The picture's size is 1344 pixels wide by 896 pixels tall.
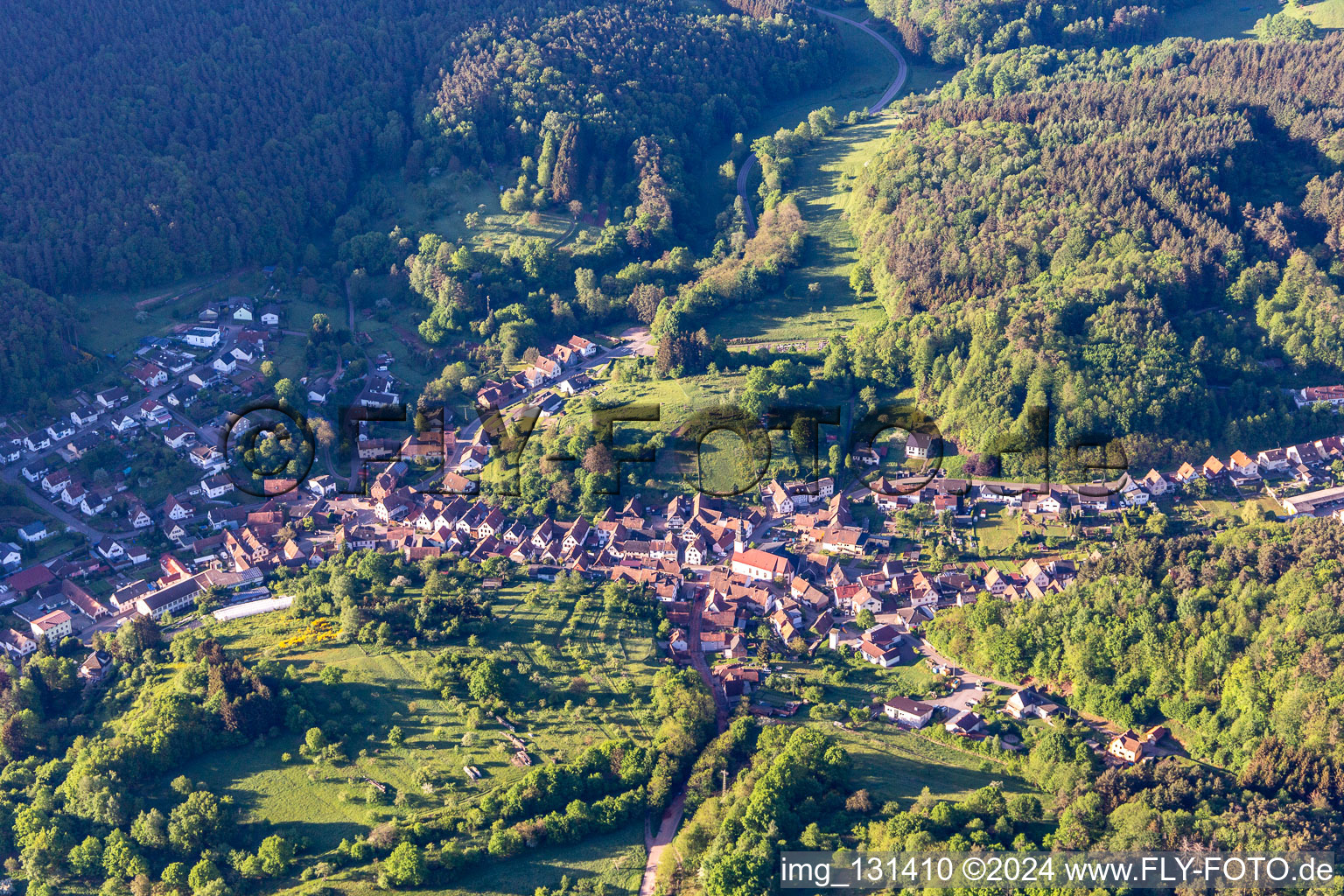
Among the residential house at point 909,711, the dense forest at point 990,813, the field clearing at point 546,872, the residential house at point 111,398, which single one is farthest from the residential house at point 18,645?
the residential house at point 909,711

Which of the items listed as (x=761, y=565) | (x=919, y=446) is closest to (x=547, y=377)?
(x=761, y=565)

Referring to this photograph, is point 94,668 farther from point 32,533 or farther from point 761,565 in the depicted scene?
point 761,565

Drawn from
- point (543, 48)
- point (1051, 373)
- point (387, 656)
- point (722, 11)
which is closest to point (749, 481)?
point (1051, 373)

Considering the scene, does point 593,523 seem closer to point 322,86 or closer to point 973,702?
point 973,702

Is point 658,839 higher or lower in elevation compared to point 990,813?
lower

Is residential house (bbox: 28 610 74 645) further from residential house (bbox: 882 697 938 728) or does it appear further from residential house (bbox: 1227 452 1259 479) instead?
residential house (bbox: 1227 452 1259 479)

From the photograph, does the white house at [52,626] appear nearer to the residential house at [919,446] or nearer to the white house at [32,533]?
the white house at [32,533]

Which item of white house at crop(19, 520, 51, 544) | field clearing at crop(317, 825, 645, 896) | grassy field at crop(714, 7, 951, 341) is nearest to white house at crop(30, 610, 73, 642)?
white house at crop(19, 520, 51, 544)
